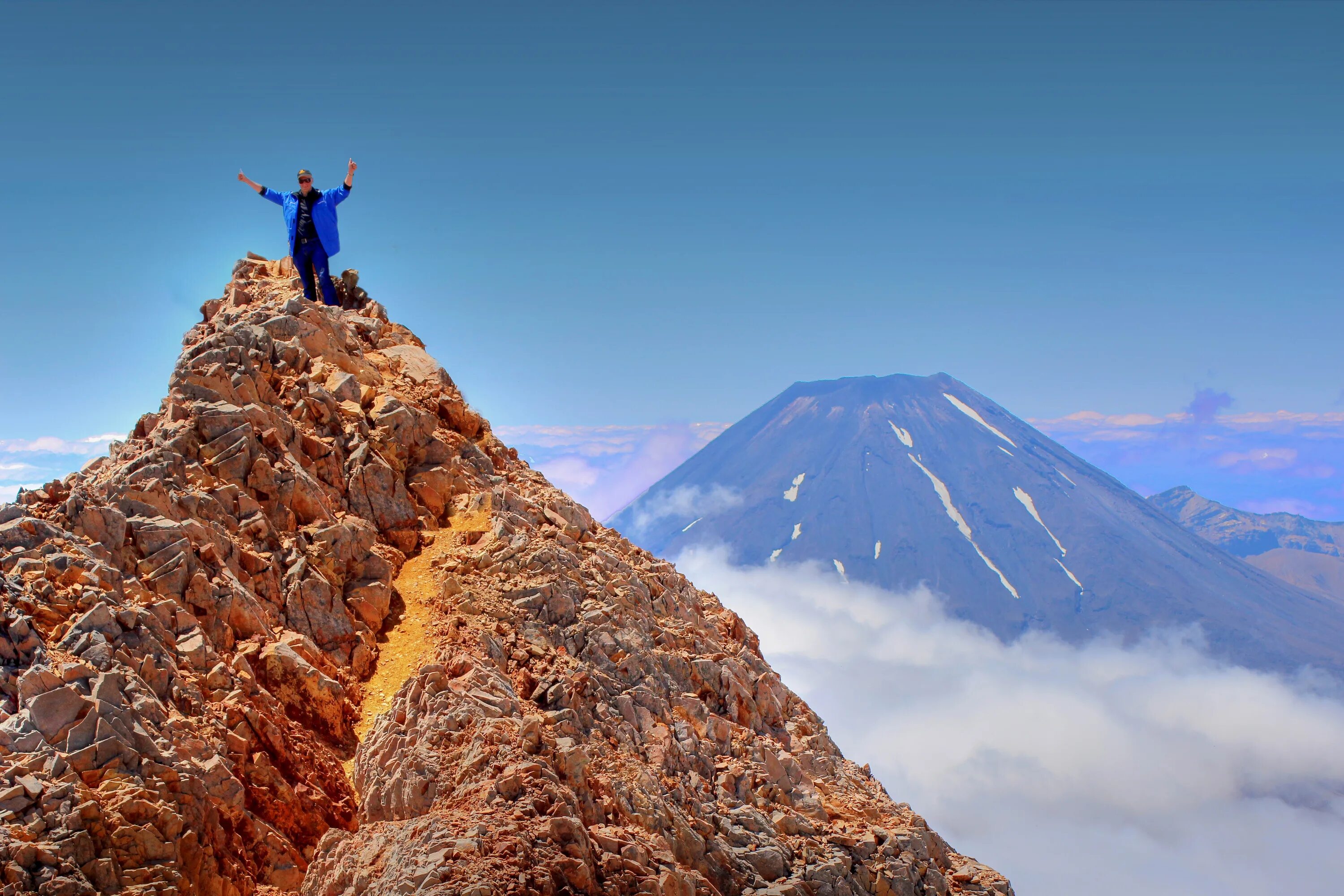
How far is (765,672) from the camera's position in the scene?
757 inches

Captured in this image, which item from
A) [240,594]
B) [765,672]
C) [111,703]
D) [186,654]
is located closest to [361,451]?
[240,594]

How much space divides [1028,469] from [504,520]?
158314 millimetres

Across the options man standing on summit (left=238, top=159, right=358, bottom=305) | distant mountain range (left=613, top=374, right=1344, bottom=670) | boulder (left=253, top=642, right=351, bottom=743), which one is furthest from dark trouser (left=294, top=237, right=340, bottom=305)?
distant mountain range (left=613, top=374, right=1344, bottom=670)

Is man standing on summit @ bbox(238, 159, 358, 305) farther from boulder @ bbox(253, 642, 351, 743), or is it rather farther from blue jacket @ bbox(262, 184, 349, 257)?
boulder @ bbox(253, 642, 351, 743)

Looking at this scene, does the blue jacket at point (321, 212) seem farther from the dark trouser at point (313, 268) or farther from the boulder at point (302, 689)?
the boulder at point (302, 689)

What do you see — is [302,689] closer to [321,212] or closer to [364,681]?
[364,681]

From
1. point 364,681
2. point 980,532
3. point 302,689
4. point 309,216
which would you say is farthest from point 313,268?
point 980,532

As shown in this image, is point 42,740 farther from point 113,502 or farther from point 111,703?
point 113,502

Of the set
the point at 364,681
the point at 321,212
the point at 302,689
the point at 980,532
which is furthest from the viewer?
the point at 980,532

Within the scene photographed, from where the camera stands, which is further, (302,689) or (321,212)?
(321,212)

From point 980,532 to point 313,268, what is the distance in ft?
499

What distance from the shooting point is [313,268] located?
19.7 meters

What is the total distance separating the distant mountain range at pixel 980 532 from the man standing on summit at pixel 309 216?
5568 inches

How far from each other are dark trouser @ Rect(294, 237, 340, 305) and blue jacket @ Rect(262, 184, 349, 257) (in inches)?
5.4
